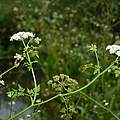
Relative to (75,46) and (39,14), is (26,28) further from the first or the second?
(75,46)

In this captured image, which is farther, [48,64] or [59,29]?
[59,29]

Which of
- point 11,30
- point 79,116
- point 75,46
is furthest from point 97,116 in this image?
point 11,30

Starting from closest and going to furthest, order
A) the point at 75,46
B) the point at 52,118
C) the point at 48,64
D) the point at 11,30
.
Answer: the point at 52,118 < the point at 48,64 < the point at 75,46 < the point at 11,30

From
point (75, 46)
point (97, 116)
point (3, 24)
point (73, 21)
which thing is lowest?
point (97, 116)

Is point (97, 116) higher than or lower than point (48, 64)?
lower

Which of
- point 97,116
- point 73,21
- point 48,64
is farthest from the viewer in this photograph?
point 73,21

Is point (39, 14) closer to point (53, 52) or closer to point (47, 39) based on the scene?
point (47, 39)
